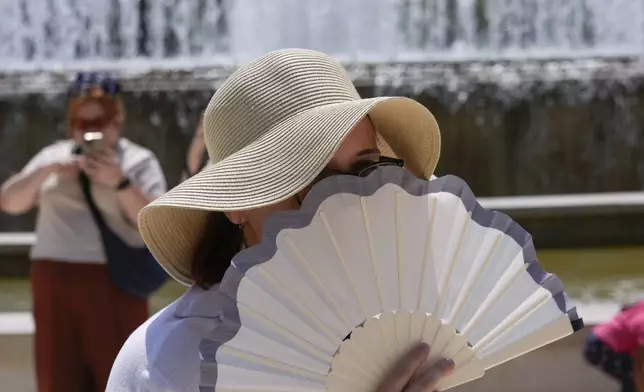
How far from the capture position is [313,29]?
14227 millimetres

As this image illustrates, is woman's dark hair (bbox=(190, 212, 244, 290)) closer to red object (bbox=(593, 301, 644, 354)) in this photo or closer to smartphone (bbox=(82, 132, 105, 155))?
smartphone (bbox=(82, 132, 105, 155))

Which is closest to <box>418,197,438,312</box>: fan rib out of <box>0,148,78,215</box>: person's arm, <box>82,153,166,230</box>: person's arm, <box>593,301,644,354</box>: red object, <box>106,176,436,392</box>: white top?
<box>106,176,436,392</box>: white top

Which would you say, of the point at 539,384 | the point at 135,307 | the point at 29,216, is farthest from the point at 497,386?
the point at 29,216

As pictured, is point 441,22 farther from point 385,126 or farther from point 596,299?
point 385,126

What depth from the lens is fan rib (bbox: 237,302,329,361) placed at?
45.8 inches

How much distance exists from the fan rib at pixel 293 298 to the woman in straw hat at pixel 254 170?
0.32ft

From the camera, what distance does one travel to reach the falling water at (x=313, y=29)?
13883 mm

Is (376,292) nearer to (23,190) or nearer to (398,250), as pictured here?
(398,250)

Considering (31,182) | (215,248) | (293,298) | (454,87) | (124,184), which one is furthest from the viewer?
(454,87)

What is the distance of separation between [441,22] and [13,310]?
32.9 feet

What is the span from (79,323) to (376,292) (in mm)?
2345

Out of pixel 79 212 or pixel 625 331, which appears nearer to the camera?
pixel 625 331

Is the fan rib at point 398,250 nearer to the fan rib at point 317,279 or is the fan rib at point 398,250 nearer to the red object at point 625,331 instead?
the fan rib at point 317,279

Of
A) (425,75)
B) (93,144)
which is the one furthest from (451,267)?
(425,75)
